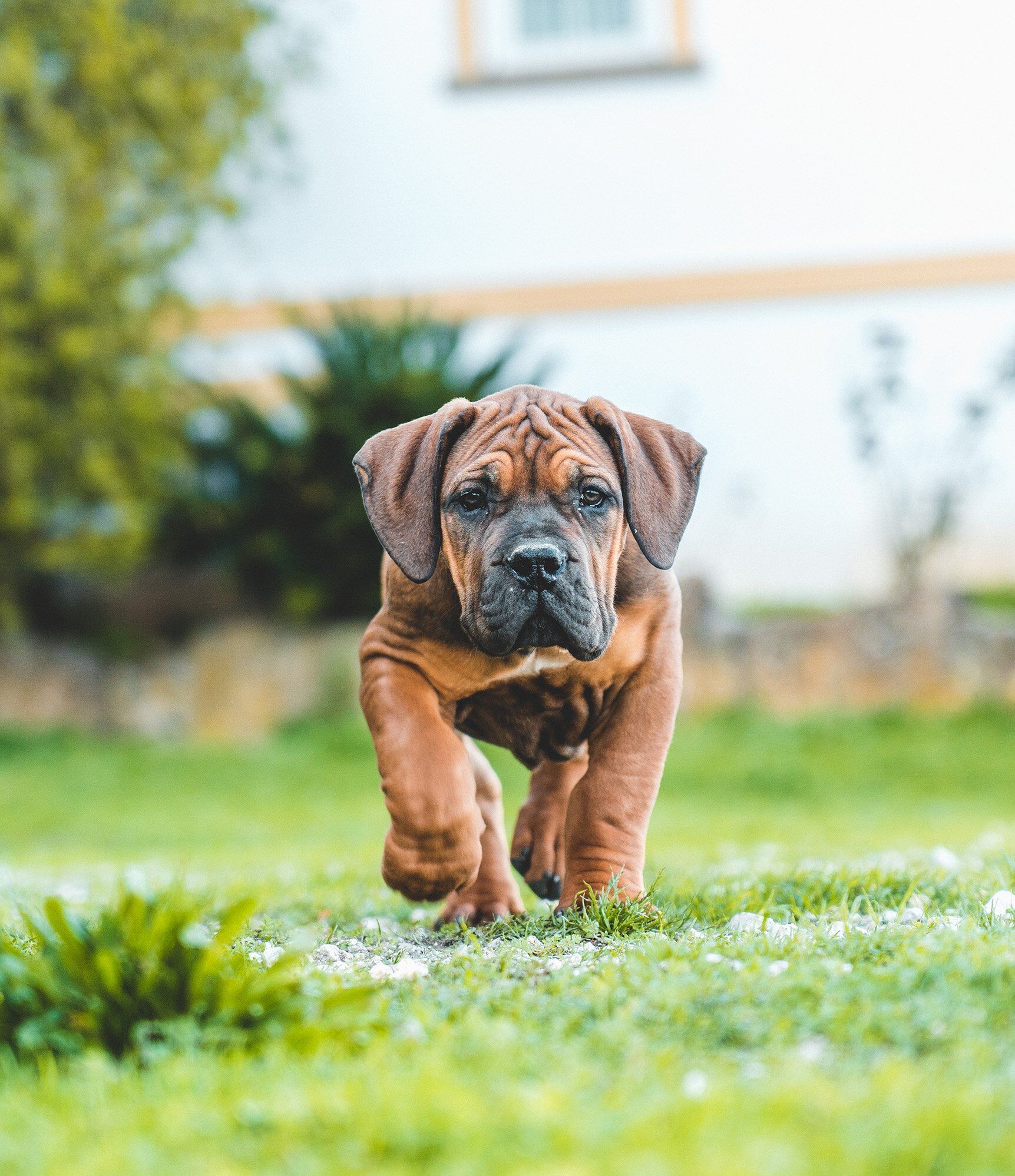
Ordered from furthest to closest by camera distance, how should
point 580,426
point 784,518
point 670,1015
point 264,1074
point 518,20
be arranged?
point 518,20
point 784,518
point 580,426
point 670,1015
point 264,1074

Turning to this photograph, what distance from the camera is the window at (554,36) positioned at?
13.4 metres

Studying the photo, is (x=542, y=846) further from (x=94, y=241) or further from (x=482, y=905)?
(x=94, y=241)

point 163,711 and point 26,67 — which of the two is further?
point 163,711

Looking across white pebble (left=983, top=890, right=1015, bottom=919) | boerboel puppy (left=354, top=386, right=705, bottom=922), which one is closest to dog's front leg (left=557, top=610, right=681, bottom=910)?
boerboel puppy (left=354, top=386, right=705, bottom=922)

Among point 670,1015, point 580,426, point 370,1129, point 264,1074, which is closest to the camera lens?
point 370,1129

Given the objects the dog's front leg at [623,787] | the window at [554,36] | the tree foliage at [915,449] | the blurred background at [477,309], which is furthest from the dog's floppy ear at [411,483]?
the window at [554,36]

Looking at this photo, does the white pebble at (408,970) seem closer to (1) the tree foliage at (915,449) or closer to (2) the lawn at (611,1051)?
(2) the lawn at (611,1051)

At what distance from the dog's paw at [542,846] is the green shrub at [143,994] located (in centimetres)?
148

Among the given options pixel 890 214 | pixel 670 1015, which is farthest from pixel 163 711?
pixel 670 1015

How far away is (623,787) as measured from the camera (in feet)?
10.7

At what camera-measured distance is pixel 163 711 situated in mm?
11695

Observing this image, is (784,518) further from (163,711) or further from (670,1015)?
(670,1015)

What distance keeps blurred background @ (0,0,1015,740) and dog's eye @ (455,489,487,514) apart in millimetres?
7543

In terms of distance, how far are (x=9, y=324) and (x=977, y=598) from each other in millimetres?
9034
